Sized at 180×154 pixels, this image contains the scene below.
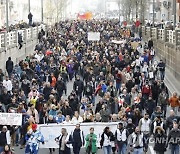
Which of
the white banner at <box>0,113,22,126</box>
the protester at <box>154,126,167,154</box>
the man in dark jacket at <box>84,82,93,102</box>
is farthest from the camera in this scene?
the man in dark jacket at <box>84,82,93,102</box>

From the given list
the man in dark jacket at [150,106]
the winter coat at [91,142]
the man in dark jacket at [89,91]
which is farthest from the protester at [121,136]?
the man in dark jacket at [89,91]

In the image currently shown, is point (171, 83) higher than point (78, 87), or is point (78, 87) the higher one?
point (78, 87)

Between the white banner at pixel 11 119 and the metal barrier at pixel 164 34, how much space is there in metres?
20.6

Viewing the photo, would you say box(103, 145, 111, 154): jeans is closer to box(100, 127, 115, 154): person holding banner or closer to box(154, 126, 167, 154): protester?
box(100, 127, 115, 154): person holding banner

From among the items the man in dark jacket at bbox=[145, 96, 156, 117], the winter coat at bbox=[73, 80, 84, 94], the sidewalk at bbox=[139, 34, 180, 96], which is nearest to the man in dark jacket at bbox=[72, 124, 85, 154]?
the man in dark jacket at bbox=[145, 96, 156, 117]

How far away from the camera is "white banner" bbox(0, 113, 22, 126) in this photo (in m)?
18.3

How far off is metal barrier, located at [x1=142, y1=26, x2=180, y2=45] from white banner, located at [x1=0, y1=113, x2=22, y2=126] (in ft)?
67.6

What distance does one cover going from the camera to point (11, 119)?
18406mm

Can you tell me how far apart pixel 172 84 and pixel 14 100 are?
44.8 feet

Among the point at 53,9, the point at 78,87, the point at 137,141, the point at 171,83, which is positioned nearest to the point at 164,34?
the point at 171,83

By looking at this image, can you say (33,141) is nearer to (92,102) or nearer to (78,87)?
(92,102)

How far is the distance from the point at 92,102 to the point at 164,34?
A: 2097 cm

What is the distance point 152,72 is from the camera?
28750 millimetres

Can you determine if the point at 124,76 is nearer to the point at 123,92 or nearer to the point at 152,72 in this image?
the point at 152,72
